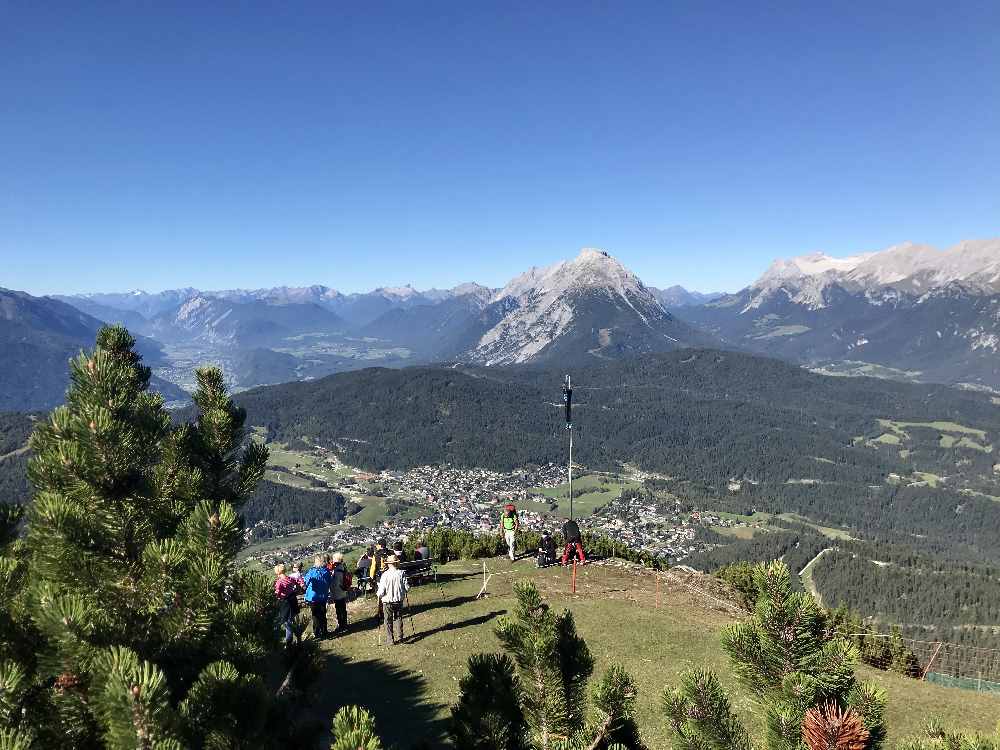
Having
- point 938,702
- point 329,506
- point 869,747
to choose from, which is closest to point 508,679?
point 869,747

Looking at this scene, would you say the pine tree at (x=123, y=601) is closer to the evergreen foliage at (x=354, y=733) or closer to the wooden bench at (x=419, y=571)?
the evergreen foliage at (x=354, y=733)

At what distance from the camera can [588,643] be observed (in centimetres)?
1909

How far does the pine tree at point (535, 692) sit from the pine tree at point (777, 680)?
680 mm

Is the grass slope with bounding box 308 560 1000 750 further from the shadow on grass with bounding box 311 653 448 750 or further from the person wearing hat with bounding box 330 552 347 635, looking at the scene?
the person wearing hat with bounding box 330 552 347 635

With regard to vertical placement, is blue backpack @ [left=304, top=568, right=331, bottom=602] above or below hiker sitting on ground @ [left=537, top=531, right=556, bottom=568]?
above

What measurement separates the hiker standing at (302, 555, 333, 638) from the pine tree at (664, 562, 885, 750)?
16184 mm

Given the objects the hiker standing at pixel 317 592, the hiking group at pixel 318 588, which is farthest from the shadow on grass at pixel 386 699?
the hiking group at pixel 318 588

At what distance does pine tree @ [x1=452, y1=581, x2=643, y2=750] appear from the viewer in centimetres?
436

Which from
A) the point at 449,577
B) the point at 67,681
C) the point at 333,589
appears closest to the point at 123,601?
the point at 67,681

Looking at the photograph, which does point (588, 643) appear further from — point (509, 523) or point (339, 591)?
point (339, 591)

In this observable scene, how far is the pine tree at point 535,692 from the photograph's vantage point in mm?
4355

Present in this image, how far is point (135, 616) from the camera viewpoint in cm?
446

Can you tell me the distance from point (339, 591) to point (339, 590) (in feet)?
0.11

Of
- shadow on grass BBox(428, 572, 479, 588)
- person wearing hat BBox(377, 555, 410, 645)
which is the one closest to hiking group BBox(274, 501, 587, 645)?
person wearing hat BBox(377, 555, 410, 645)
